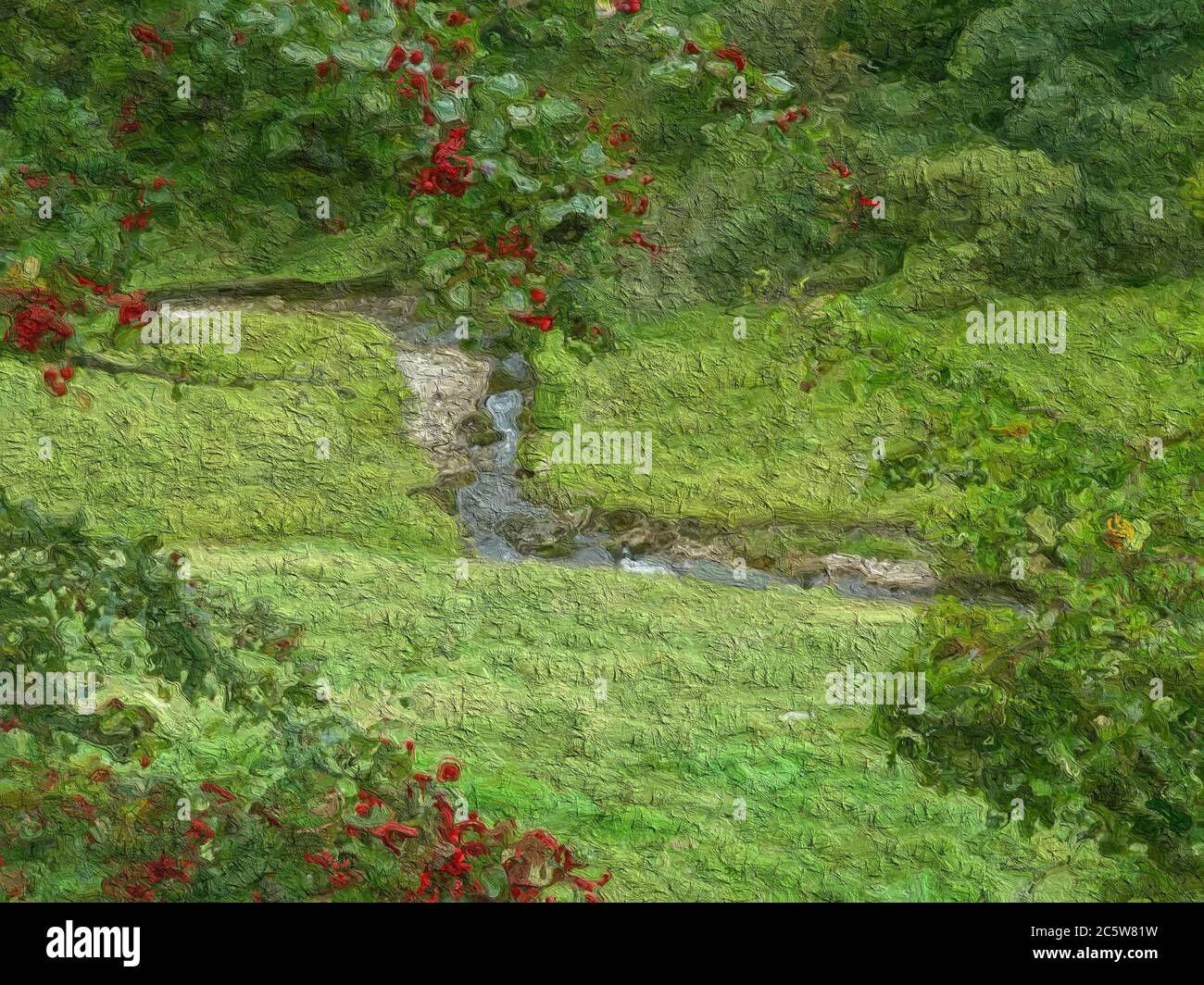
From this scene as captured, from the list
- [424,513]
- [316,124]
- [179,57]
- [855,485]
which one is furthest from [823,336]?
[179,57]

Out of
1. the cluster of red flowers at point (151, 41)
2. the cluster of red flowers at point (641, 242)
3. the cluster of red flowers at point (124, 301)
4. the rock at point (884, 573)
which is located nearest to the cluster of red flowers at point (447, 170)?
the cluster of red flowers at point (641, 242)

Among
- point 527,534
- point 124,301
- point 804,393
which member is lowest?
point 527,534

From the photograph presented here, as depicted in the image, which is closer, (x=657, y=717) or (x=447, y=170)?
(x=447, y=170)

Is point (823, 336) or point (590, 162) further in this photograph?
point (823, 336)

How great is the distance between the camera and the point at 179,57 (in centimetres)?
630

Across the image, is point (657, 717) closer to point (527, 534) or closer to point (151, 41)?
point (527, 534)

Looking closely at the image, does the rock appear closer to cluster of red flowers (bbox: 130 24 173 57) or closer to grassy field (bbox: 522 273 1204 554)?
grassy field (bbox: 522 273 1204 554)

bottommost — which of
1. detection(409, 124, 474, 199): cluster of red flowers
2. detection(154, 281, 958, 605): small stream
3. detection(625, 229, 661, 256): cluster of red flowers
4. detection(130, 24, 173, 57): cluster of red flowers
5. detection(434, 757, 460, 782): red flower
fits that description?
detection(434, 757, 460, 782): red flower

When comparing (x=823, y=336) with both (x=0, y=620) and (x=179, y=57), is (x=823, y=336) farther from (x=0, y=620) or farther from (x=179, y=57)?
(x=0, y=620)

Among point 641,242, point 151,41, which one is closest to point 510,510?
point 641,242

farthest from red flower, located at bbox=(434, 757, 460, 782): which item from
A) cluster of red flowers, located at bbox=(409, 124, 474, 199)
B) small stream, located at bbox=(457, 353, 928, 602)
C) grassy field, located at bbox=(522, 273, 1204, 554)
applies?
cluster of red flowers, located at bbox=(409, 124, 474, 199)

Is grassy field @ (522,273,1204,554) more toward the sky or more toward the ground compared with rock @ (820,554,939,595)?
more toward the sky

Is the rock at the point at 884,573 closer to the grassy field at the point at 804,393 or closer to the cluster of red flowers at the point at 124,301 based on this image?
the grassy field at the point at 804,393

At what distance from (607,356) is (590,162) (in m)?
1.12
